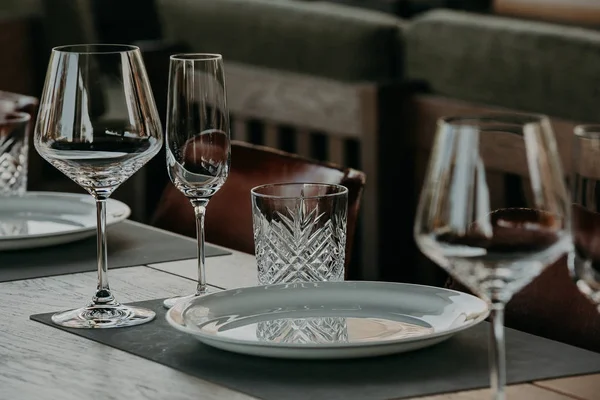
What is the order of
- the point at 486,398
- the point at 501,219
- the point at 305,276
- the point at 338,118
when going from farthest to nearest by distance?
the point at 338,118
the point at 305,276
the point at 486,398
the point at 501,219

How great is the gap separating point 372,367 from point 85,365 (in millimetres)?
230

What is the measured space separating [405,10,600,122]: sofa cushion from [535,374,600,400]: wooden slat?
62.9 inches

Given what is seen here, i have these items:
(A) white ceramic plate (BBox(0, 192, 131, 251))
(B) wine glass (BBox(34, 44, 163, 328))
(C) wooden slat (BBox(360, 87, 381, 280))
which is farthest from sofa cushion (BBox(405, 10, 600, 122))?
(B) wine glass (BBox(34, 44, 163, 328))

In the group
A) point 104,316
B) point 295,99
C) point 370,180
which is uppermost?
point 104,316

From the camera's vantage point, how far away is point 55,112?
3.87 ft

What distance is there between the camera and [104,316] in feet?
3.95

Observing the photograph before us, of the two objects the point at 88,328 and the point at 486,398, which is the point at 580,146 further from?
the point at 88,328

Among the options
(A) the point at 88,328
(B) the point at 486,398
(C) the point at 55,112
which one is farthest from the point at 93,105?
(B) the point at 486,398

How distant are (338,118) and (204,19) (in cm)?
71

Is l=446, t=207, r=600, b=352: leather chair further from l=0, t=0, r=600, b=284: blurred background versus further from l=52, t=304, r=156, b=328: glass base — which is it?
l=0, t=0, r=600, b=284: blurred background

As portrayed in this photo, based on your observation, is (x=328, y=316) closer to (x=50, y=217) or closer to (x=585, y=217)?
(x=585, y=217)

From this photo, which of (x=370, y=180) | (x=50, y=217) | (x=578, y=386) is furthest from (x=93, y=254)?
(x=370, y=180)

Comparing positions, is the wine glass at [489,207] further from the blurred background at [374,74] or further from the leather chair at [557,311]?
the blurred background at [374,74]

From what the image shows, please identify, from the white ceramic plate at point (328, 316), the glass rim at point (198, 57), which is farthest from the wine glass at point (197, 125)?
the white ceramic plate at point (328, 316)
